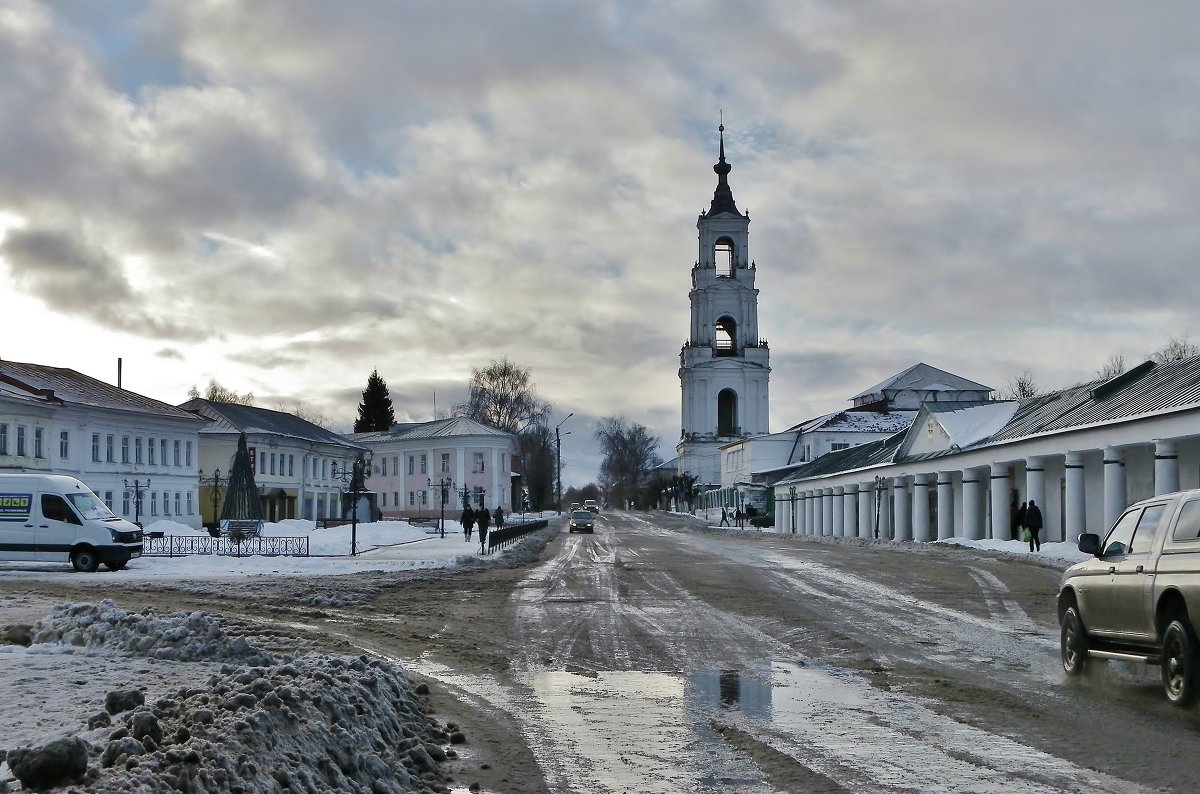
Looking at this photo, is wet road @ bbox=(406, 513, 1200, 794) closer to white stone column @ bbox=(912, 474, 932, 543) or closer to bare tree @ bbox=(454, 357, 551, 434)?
white stone column @ bbox=(912, 474, 932, 543)

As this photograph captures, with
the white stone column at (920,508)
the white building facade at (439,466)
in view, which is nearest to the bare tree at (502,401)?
the white building facade at (439,466)

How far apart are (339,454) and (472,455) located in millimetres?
16787

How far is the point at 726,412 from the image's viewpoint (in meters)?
143

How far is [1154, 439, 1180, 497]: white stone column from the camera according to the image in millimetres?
33719

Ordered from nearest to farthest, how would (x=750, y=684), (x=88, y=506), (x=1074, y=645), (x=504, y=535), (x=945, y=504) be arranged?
1. (x=750, y=684)
2. (x=1074, y=645)
3. (x=88, y=506)
4. (x=504, y=535)
5. (x=945, y=504)

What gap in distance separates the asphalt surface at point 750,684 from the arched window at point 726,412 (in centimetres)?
11531

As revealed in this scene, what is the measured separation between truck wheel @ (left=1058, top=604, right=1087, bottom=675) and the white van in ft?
86.3

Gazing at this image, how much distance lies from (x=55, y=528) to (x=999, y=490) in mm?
33680

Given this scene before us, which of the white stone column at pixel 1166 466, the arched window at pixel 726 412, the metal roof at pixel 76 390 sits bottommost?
the white stone column at pixel 1166 466

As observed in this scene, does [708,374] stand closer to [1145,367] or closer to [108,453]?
[108,453]

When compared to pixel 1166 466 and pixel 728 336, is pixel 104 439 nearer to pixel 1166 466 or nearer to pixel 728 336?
pixel 1166 466

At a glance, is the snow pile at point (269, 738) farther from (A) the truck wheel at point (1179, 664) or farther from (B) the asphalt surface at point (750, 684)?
(A) the truck wheel at point (1179, 664)

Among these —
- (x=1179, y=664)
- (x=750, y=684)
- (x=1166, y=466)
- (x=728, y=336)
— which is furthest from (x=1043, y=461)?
(x=728, y=336)

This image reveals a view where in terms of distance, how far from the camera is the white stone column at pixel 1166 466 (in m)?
33.7
